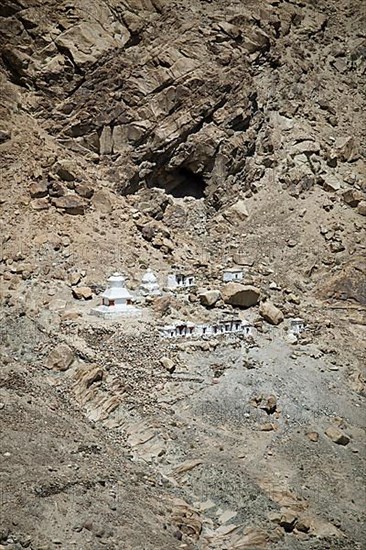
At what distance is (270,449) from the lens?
601 inches

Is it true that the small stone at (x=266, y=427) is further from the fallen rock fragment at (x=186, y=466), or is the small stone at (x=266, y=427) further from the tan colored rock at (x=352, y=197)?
the tan colored rock at (x=352, y=197)

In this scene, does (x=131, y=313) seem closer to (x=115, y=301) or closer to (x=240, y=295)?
(x=115, y=301)

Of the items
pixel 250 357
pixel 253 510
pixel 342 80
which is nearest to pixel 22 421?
pixel 253 510

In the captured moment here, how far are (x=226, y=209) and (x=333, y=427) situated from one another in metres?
11.8

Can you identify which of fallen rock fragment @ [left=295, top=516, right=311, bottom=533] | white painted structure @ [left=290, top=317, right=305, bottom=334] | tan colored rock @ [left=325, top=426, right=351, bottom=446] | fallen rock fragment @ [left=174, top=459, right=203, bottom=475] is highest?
fallen rock fragment @ [left=295, top=516, right=311, bottom=533]

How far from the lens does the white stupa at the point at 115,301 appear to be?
59.4 ft

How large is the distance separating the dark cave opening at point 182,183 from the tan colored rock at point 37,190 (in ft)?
16.7

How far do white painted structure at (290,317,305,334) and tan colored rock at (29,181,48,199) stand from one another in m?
8.64

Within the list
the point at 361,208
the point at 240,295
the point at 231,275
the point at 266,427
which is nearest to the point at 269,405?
the point at 266,427

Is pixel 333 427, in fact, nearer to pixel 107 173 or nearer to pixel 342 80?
pixel 107 173

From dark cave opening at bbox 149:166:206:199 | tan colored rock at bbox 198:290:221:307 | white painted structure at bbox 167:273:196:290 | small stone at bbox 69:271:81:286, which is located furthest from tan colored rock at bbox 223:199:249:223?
small stone at bbox 69:271:81:286

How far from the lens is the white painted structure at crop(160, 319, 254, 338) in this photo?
17781 mm

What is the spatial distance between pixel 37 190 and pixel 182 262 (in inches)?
202

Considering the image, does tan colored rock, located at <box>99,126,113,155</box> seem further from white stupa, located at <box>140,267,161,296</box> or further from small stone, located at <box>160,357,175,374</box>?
small stone, located at <box>160,357,175,374</box>
